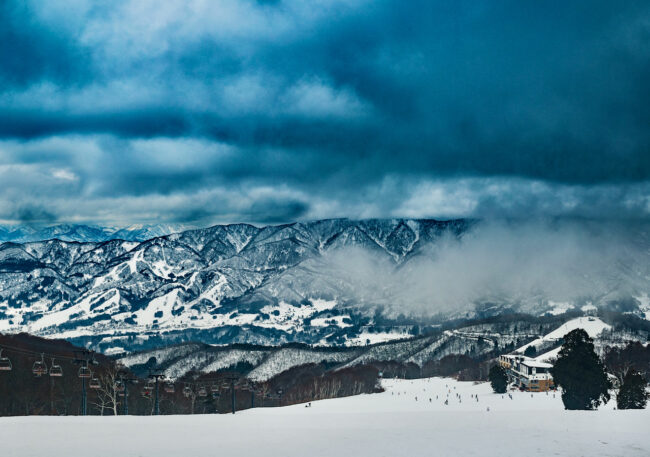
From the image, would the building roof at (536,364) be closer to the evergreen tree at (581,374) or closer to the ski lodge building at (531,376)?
the ski lodge building at (531,376)

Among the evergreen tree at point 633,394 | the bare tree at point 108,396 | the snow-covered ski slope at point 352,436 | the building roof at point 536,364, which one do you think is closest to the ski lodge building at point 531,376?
the building roof at point 536,364

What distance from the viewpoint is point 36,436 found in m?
28.2

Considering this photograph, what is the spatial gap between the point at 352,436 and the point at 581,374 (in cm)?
4514

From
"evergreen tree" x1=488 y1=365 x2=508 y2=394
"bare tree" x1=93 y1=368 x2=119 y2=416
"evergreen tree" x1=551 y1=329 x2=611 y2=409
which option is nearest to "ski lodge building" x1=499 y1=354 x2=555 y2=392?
"evergreen tree" x1=488 y1=365 x2=508 y2=394

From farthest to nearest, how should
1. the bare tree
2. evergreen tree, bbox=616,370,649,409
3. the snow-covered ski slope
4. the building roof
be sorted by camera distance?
the building roof → the bare tree → evergreen tree, bbox=616,370,649,409 → the snow-covered ski slope

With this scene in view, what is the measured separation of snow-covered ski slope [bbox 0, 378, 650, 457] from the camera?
82.1ft

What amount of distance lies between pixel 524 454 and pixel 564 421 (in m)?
11.5

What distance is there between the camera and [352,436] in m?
29.8

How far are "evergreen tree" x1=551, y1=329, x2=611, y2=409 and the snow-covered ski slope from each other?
27.9m

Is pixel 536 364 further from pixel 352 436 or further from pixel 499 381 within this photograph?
pixel 352 436

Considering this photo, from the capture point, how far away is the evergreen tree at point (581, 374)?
212 feet

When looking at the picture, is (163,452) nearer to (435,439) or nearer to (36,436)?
(36,436)

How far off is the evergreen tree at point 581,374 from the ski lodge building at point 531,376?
8550 cm

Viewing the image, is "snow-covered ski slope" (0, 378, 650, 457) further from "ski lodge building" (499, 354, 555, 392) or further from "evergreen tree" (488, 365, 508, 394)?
"ski lodge building" (499, 354, 555, 392)
